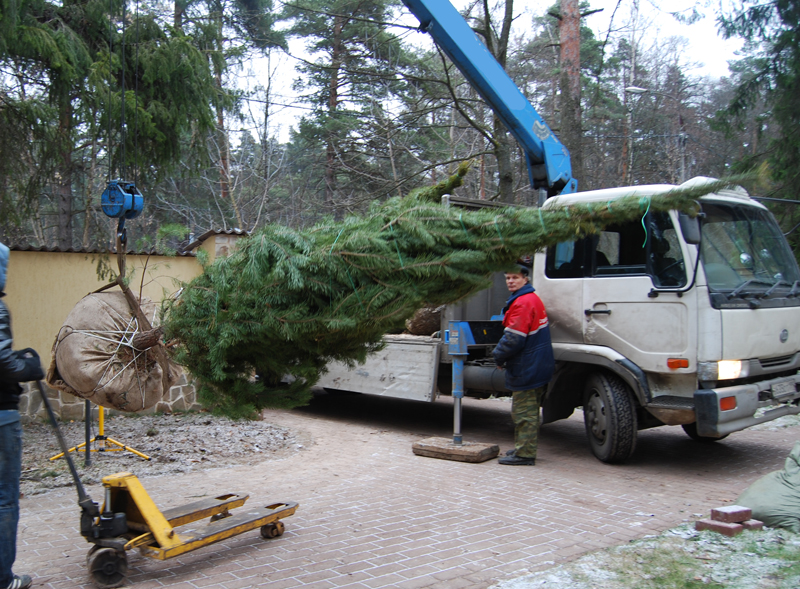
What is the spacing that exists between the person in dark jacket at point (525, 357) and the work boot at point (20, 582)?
4448mm

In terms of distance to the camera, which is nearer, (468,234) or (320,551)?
(468,234)

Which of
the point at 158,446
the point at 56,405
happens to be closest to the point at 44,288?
the point at 56,405

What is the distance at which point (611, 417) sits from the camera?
21.5 feet

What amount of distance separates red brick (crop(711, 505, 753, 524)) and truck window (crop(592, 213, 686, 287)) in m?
2.29

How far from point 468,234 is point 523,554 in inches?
89.7

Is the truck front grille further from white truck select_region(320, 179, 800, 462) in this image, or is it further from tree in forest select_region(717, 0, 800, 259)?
tree in forest select_region(717, 0, 800, 259)

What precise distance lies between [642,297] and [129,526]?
4.94m

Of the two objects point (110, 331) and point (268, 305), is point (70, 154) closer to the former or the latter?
point (110, 331)

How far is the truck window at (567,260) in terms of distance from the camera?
6.93 metres

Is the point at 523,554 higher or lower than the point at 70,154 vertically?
lower

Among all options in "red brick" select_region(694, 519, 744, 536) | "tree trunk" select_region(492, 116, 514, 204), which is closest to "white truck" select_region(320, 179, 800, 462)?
"red brick" select_region(694, 519, 744, 536)

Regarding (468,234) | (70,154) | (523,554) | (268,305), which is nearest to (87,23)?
(70,154)

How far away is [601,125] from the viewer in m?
26.8

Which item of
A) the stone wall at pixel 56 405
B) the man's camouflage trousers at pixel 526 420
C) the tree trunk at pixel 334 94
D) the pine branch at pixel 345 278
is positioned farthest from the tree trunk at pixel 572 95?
the tree trunk at pixel 334 94
